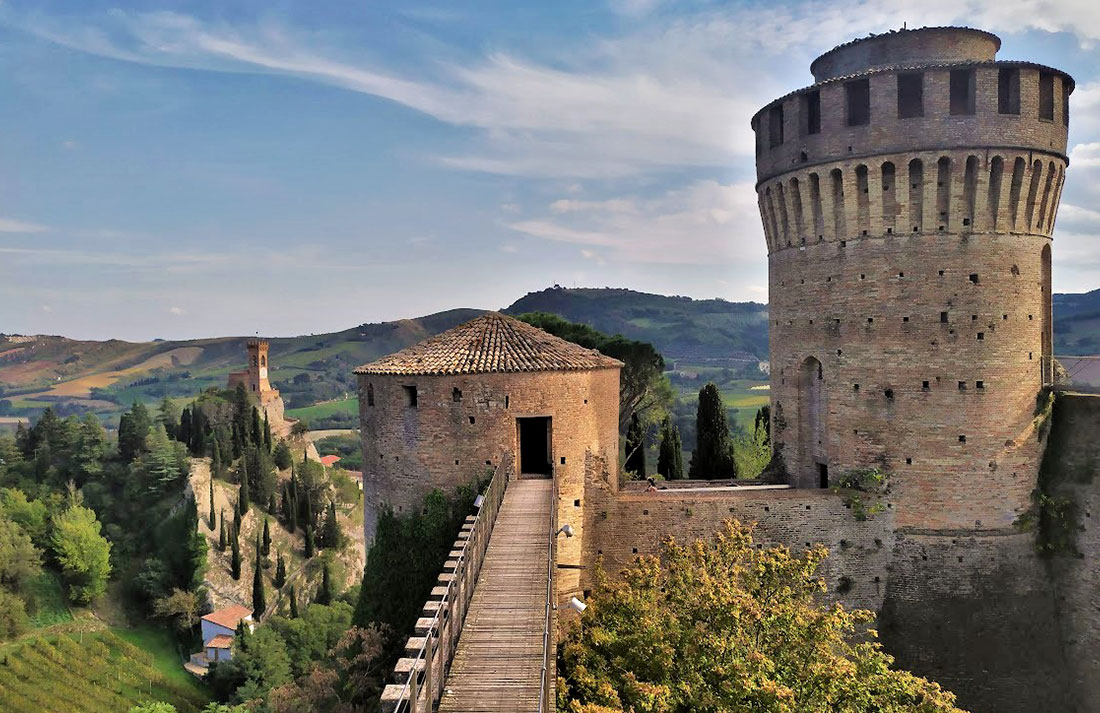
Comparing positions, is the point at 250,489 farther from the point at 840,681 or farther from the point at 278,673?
the point at 840,681

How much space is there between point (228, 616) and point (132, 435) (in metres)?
30.2

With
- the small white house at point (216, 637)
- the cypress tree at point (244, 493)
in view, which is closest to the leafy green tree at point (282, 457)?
the cypress tree at point (244, 493)

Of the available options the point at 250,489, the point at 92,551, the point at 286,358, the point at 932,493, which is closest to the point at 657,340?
the point at 286,358

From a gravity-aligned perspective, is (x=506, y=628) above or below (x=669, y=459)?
above

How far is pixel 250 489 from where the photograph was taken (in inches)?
2805

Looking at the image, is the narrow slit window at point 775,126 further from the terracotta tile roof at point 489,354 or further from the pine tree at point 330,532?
the pine tree at point 330,532

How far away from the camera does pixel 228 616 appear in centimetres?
5550

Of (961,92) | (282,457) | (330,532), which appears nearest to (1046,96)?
(961,92)

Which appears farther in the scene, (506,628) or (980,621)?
(980,621)

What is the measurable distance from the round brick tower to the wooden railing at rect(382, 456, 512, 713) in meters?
11.7

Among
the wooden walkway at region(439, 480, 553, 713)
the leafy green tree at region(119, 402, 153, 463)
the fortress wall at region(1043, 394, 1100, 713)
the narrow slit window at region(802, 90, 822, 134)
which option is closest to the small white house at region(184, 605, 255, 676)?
the leafy green tree at region(119, 402, 153, 463)

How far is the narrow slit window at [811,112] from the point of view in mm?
19703

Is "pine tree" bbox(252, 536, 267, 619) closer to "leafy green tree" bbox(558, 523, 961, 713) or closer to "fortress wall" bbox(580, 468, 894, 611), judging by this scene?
"fortress wall" bbox(580, 468, 894, 611)

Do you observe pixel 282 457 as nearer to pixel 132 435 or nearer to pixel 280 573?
pixel 132 435
